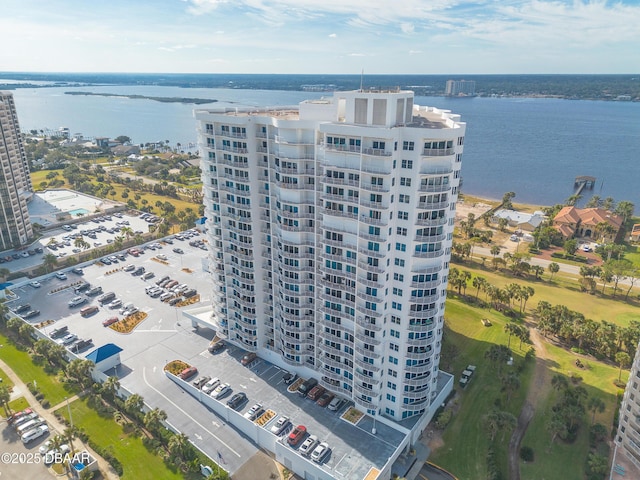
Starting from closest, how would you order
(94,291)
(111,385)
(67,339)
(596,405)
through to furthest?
(596,405), (111,385), (67,339), (94,291)

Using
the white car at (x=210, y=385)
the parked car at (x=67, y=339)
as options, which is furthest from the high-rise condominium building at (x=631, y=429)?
the parked car at (x=67, y=339)

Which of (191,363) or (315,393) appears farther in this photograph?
(191,363)

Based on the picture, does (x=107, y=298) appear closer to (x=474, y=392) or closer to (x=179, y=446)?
(x=179, y=446)

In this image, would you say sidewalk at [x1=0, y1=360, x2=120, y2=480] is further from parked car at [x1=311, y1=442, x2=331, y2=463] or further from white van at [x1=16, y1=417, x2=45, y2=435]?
parked car at [x1=311, y1=442, x2=331, y2=463]

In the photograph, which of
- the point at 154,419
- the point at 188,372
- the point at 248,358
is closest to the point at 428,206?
→ the point at 248,358

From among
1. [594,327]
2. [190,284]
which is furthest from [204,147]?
[594,327]

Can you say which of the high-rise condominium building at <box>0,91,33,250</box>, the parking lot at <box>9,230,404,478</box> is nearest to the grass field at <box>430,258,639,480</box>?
the parking lot at <box>9,230,404,478</box>
